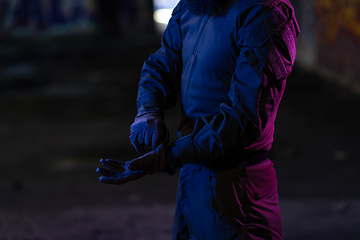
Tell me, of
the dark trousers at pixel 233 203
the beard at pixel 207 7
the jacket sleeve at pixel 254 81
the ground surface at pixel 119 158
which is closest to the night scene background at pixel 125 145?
the ground surface at pixel 119 158

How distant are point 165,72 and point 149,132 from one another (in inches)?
15.4

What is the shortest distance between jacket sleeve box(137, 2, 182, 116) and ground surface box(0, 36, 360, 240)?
6.17 feet

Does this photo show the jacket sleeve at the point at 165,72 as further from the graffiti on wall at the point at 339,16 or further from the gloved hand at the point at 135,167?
the graffiti on wall at the point at 339,16

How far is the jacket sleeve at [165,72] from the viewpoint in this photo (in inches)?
84.5

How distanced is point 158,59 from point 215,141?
2.22 feet

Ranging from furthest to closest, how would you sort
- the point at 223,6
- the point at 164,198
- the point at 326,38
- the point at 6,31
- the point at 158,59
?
the point at 6,31 < the point at 326,38 < the point at 164,198 < the point at 158,59 < the point at 223,6

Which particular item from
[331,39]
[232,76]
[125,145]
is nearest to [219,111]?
[232,76]

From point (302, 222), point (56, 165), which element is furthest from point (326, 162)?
point (56, 165)

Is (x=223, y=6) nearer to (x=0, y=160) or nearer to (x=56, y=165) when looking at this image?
(x=56, y=165)

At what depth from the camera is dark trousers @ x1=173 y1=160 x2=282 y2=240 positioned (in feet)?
6.33

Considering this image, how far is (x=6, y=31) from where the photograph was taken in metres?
25.4

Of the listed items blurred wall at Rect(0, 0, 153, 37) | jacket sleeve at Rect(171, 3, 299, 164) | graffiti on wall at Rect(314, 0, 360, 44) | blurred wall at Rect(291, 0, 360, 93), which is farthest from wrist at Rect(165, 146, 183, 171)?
blurred wall at Rect(0, 0, 153, 37)

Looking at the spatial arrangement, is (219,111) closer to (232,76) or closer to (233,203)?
(232,76)

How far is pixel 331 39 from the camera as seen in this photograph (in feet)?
35.8
